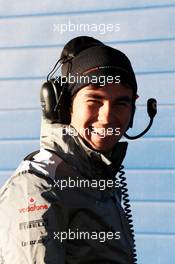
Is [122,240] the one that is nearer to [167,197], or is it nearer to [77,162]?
[77,162]

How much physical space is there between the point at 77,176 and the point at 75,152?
0.09 metres

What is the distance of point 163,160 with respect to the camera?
4.95 m

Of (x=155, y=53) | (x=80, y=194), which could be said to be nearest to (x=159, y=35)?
(x=155, y=53)

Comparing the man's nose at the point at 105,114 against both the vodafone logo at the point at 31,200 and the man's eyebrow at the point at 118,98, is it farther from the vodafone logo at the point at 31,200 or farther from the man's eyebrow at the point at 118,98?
the vodafone logo at the point at 31,200

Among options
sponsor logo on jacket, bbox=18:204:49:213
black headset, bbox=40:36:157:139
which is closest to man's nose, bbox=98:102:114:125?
black headset, bbox=40:36:157:139

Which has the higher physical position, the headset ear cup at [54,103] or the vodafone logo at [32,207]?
the headset ear cup at [54,103]

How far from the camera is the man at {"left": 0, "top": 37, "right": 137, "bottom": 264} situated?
257 cm

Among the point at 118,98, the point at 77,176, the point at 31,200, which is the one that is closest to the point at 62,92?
the point at 118,98

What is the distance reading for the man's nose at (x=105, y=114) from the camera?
2889mm

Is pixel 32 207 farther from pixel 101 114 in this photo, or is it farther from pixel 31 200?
pixel 101 114

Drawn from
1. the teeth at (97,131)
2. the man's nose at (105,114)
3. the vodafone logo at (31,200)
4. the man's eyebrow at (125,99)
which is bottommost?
the vodafone logo at (31,200)

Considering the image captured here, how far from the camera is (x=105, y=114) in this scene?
2.90 meters

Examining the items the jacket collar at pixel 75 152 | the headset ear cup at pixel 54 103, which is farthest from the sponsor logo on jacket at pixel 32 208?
the headset ear cup at pixel 54 103

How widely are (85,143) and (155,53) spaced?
227cm
